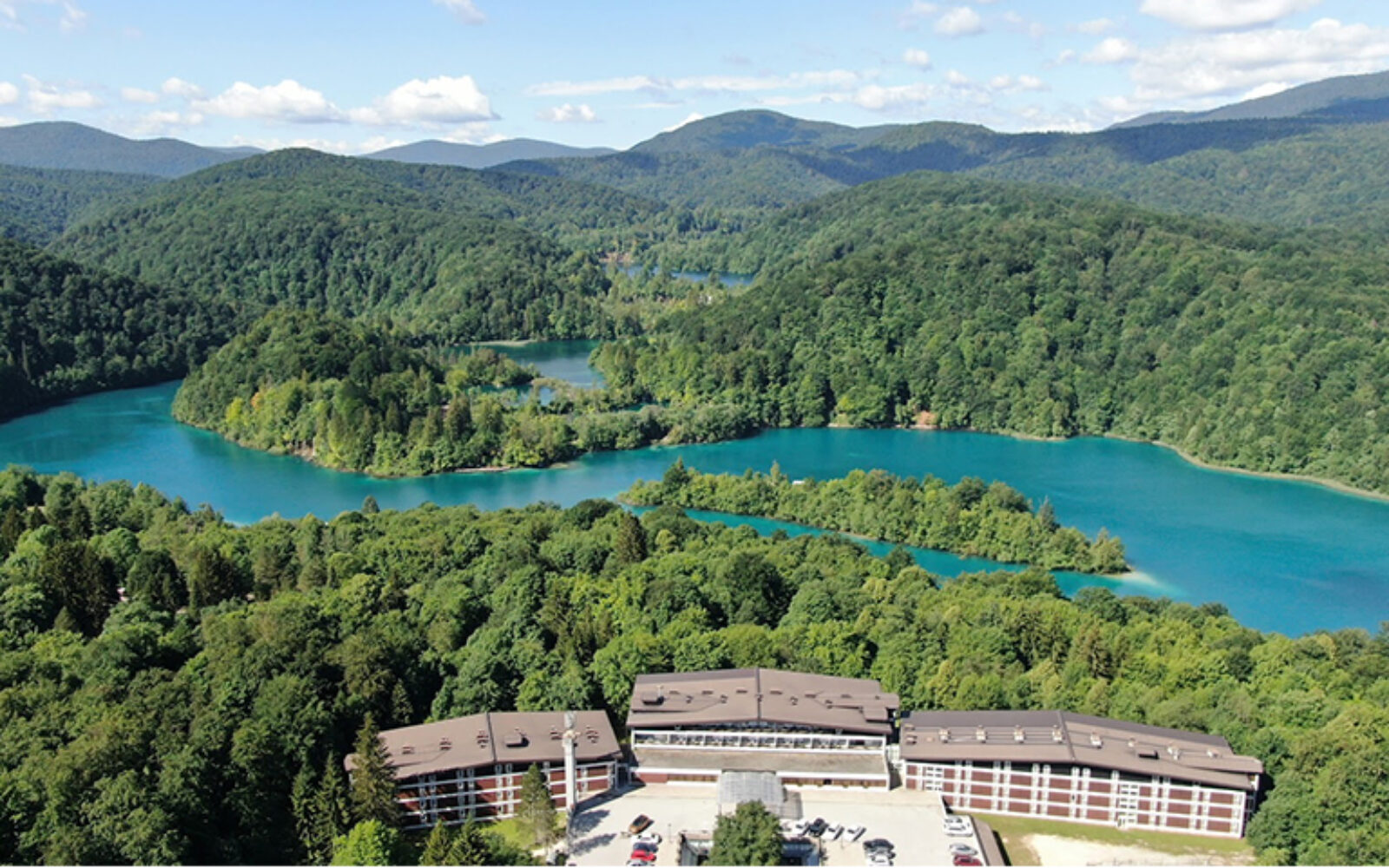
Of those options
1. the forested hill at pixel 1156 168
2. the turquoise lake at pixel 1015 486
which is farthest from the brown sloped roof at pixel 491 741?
the forested hill at pixel 1156 168

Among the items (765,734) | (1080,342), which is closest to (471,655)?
(765,734)

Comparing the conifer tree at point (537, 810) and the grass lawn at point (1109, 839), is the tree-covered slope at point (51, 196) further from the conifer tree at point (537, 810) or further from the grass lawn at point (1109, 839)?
the grass lawn at point (1109, 839)

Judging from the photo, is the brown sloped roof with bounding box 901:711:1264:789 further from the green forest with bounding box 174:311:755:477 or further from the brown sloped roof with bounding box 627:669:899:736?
the green forest with bounding box 174:311:755:477

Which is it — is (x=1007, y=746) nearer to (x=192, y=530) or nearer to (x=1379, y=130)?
(x=192, y=530)

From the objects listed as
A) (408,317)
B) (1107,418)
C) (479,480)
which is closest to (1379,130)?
(1107,418)

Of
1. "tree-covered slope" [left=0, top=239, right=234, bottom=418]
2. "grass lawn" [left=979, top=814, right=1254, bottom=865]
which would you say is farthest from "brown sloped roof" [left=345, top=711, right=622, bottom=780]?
"tree-covered slope" [left=0, top=239, right=234, bottom=418]

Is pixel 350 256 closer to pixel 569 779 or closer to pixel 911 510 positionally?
pixel 911 510
